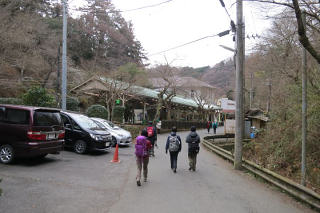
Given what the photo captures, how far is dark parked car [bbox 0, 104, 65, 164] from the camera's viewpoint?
782 centimetres

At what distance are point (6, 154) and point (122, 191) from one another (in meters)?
4.44

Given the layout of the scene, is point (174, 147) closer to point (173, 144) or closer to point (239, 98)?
point (173, 144)

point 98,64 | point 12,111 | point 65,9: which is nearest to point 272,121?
point 12,111

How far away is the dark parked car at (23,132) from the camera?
308 inches

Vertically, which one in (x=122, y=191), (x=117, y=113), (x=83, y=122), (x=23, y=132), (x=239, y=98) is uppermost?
(x=239, y=98)

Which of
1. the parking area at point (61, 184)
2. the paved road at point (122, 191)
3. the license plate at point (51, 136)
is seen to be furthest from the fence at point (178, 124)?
the license plate at point (51, 136)

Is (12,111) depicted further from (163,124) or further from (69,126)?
(163,124)

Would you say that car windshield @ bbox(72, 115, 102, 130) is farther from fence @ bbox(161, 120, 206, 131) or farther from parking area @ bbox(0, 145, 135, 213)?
Result: fence @ bbox(161, 120, 206, 131)

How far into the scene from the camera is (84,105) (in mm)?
28984

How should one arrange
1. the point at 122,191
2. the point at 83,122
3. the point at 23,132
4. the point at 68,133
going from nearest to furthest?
the point at 122,191 < the point at 23,132 < the point at 68,133 < the point at 83,122

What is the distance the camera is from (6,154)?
26.6 feet

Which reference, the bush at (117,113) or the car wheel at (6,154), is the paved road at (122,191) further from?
the bush at (117,113)

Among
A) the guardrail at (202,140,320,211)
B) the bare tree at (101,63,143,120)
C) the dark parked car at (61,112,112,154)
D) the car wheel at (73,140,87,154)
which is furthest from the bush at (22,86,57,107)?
the guardrail at (202,140,320,211)

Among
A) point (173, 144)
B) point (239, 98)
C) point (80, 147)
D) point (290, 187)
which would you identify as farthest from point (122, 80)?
point (290, 187)
